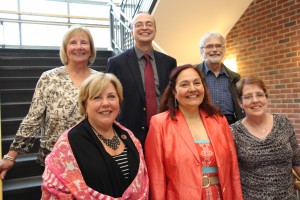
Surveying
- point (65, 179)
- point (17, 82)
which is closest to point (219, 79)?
point (65, 179)

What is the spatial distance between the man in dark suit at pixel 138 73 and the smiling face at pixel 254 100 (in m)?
0.58

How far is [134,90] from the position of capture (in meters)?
2.07

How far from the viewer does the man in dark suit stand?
207cm

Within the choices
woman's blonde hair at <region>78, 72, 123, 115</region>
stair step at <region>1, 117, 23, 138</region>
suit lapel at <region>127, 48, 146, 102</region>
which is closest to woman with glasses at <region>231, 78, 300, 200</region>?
suit lapel at <region>127, 48, 146, 102</region>

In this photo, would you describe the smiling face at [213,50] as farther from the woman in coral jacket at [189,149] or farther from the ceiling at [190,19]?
the ceiling at [190,19]

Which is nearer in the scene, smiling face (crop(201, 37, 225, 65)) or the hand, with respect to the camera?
the hand

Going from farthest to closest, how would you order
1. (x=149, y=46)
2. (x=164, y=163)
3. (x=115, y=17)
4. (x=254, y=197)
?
(x=115, y=17) → (x=149, y=46) → (x=254, y=197) → (x=164, y=163)

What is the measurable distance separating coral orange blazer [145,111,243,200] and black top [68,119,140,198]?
0.79 feet

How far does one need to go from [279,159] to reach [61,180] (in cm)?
125

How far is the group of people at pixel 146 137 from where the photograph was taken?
135 cm

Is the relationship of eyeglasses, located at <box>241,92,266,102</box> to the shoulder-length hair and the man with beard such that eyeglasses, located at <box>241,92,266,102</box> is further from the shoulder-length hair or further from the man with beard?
the man with beard

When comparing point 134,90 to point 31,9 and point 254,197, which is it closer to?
point 254,197

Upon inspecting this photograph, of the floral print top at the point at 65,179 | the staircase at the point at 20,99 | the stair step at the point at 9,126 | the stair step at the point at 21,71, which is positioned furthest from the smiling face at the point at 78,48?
the stair step at the point at 21,71

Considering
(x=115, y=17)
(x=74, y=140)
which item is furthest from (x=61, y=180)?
(x=115, y=17)
